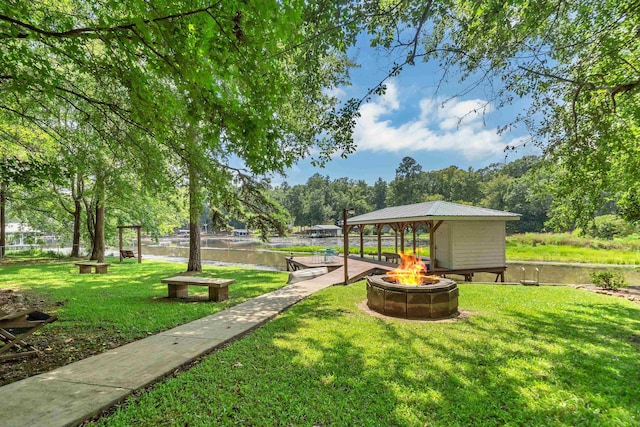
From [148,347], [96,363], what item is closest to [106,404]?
[96,363]

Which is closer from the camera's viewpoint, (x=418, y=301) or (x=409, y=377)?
(x=409, y=377)

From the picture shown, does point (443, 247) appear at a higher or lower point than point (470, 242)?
lower

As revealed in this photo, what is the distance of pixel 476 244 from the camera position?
13359 millimetres

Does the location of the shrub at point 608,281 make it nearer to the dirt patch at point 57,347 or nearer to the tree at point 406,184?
the dirt patch at point 57,347

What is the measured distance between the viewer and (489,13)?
3.91 meters

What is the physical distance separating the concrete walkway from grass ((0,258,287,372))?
0.50 metres

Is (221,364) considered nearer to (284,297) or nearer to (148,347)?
(148,347)

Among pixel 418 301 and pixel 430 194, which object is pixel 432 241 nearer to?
pixel 418 301

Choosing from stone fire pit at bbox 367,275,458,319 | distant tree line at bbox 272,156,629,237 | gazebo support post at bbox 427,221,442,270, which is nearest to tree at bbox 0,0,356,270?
stone fire pit at bbox 367,275,458,319

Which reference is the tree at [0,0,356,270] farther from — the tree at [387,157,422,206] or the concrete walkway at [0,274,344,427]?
the tree at [387,157,422,206]

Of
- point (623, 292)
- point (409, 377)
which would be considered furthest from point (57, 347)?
point (623, 292)

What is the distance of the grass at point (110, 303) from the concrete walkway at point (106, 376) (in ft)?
1.63

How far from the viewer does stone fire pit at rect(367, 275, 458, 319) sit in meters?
6.40

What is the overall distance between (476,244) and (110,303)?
13.1 m
